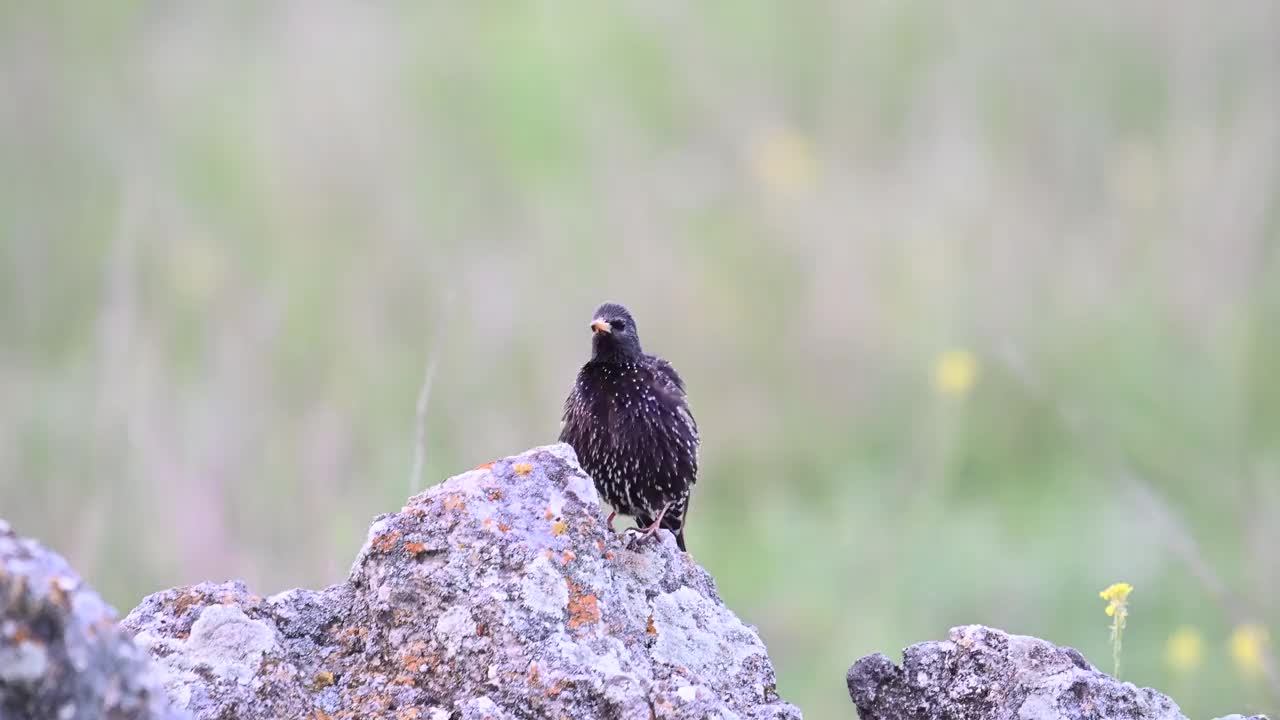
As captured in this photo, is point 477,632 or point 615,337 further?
point 615,337

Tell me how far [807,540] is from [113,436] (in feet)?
15.5

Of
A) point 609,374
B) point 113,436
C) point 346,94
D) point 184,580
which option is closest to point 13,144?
point 346,94

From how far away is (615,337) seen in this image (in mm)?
5930

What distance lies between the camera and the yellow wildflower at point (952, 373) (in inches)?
353

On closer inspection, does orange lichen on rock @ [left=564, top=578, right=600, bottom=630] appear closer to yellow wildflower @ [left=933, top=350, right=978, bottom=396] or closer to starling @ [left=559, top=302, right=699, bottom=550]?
starling @ [left=559, top=302, right=699, bottom=550]

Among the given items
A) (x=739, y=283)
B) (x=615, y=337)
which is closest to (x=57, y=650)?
(x=615, y=337)

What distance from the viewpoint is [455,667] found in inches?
140

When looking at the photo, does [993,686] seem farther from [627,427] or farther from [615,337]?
[615,337]

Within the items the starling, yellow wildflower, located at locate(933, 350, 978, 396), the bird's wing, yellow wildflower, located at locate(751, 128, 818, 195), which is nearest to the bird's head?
the starling

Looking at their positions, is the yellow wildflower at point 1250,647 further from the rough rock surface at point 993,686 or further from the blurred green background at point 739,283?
the blurred green background at point 739,283

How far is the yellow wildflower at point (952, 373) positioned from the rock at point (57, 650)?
676 cm

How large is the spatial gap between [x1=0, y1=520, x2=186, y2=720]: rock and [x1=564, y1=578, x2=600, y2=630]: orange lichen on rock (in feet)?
3.80

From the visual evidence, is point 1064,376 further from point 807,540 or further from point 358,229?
point 358,229

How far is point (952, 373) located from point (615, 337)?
3.55m
